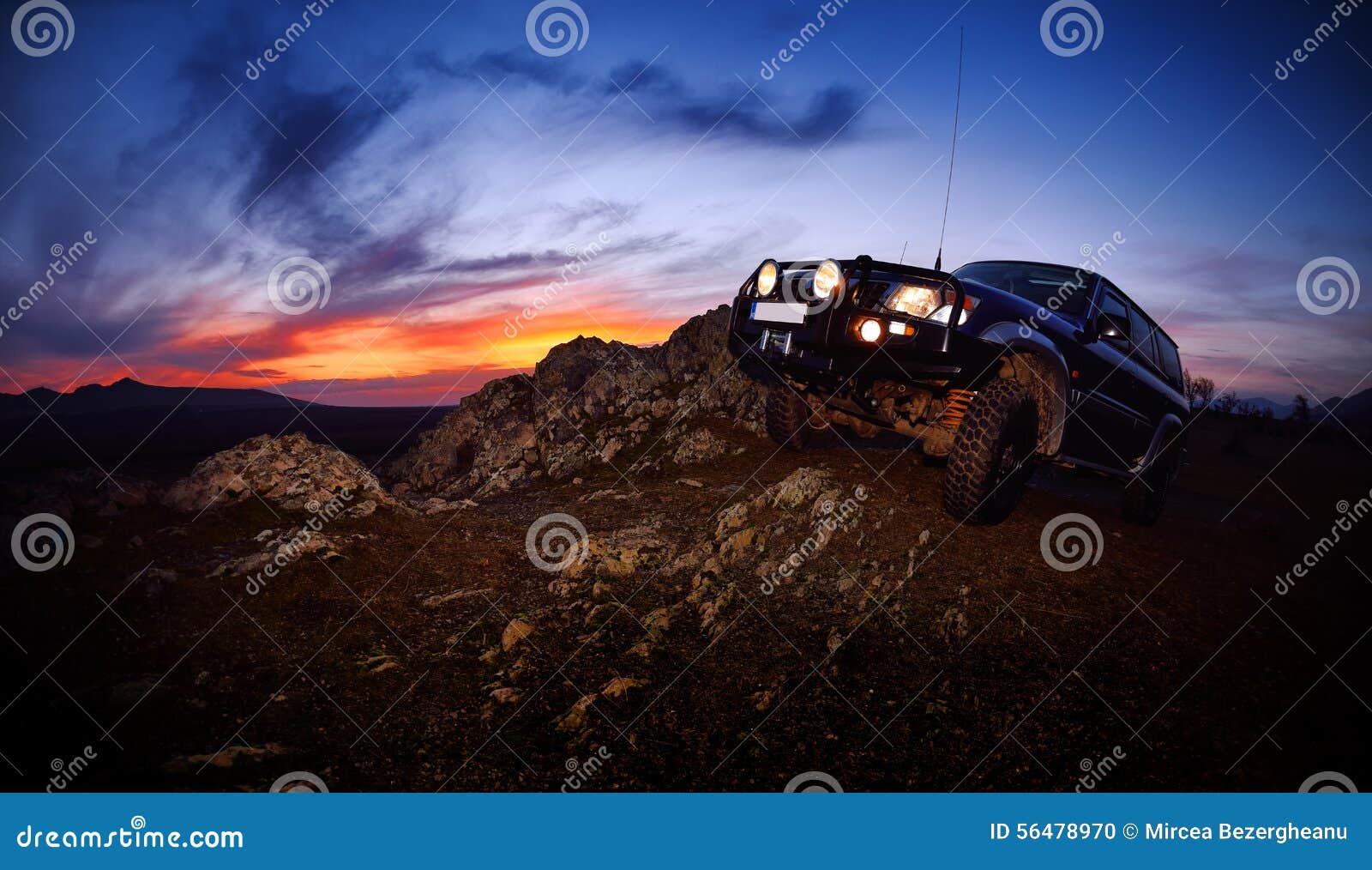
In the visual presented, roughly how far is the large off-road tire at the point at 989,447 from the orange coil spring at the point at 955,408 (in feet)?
0.89

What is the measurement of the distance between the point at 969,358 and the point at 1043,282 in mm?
2127

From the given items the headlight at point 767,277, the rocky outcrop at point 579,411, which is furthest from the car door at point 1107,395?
the rocky outcrop at point 579,411

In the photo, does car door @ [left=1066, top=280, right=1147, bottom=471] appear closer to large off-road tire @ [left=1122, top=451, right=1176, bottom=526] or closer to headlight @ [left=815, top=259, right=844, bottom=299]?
large off-road tire @ [left=1122, top=451, right=1176, bottom=526]

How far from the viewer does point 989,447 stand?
15.0 feet

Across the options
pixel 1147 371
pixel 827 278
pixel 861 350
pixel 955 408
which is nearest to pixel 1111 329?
pixel 955 408

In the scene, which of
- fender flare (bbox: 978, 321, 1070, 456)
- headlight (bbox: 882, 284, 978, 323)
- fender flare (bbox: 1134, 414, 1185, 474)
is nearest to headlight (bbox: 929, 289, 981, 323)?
headlight (bbox: 882, 284, 978, 323)

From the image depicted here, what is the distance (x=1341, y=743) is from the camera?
311cm

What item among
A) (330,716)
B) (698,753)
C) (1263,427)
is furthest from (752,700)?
(1263,427)

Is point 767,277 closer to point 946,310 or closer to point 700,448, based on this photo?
point 946,310

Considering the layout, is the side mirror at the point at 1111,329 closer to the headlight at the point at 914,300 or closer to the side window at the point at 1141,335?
the side window at the point at 1141,335

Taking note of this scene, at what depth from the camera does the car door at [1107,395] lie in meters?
5.43

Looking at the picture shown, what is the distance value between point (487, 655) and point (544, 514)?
3115 millimetres

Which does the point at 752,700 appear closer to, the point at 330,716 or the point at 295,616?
the point at 330,716

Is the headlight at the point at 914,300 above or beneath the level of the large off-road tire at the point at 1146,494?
above
